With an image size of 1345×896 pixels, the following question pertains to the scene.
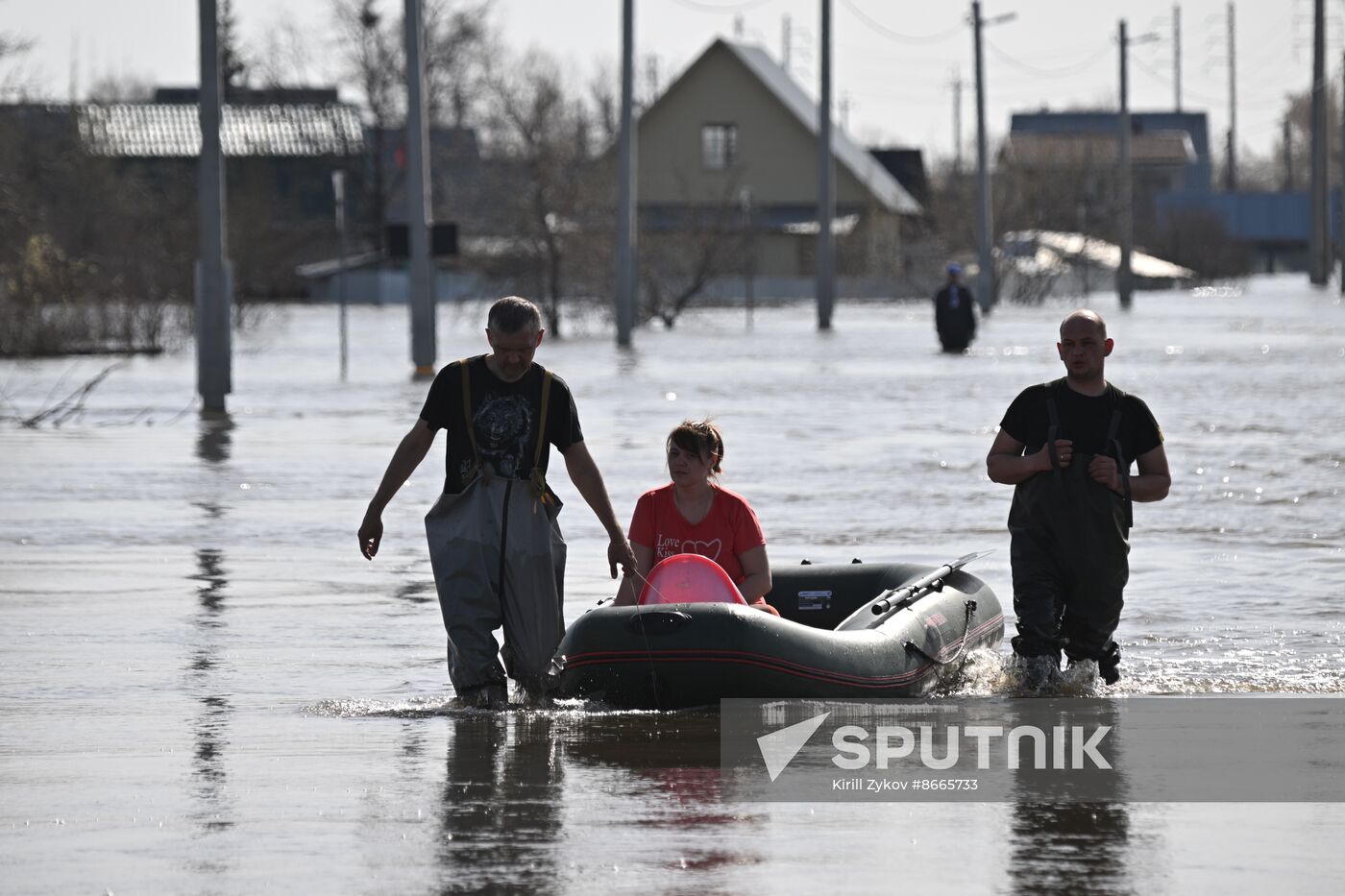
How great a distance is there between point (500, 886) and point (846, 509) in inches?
429

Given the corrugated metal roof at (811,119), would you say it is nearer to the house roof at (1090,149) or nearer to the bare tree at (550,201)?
the house roof at (1090,149)

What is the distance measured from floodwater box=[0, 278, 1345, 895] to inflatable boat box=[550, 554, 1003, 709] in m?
0.17

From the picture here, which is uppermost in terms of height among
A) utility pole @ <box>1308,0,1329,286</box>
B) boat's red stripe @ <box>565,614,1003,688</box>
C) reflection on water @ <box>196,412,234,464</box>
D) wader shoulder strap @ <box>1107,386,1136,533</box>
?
utility pole @ <box>1308,0,1329,286</box>

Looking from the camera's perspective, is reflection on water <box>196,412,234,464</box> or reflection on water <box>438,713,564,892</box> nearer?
reflection on water <box>438,713,564,892</box>

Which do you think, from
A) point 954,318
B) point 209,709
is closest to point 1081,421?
point 209,709

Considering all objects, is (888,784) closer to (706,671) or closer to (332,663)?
(706,671)

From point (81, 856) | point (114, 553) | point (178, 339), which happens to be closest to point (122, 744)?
point (81, 856)

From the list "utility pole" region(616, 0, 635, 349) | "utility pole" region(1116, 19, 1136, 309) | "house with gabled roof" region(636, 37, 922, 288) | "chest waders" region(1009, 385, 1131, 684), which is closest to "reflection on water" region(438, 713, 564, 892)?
"chest waders" region(1009, 385, 1131, 684)

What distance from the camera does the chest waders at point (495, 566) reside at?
30.6 ft

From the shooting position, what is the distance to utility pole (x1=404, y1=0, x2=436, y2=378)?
33.2m

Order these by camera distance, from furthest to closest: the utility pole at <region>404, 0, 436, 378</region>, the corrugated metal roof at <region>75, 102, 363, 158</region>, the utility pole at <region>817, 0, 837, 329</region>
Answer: the corrugated metal roof at <region>75, 102, 363, 158</region>, the utility pole at <region>817, 0, 837, 329</region>, the utility pole at <region>404, 0, 436, 378</region>

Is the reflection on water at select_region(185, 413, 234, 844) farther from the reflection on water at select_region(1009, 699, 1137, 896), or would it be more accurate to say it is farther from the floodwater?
the reflection on water at select_region(1009, 699, 1137, 896)

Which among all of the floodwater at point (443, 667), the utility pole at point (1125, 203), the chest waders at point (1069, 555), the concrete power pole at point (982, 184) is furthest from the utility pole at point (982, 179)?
the chest waders at point (1069, 555)

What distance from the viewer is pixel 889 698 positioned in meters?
9.59
